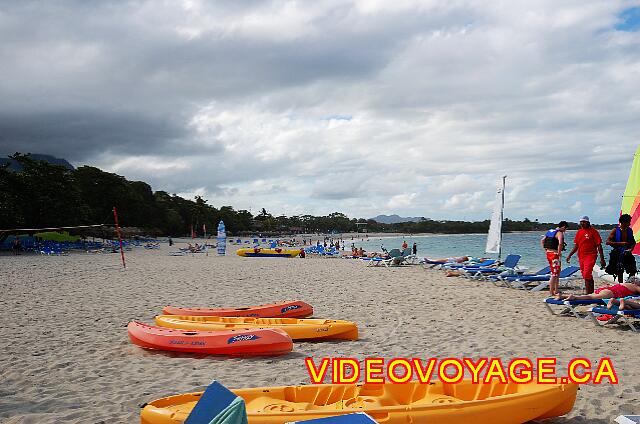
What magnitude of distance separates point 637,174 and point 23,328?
12.6 meters

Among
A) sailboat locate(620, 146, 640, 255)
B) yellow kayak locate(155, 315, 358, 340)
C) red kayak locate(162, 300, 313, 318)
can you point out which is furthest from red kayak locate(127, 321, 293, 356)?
sailboat locate(620, 146, 640, 255)

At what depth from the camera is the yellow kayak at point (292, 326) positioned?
7.18 m

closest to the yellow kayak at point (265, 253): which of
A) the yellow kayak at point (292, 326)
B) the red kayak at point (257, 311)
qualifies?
the red kayak at point (257, 311)

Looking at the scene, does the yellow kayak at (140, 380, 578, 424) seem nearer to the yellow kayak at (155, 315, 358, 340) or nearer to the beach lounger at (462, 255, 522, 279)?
the yellow kayak at (155, 315, 358, 340)

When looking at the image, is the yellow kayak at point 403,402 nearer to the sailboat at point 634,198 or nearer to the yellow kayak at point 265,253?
the sailboat at point 634,198

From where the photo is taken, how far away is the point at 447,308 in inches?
397

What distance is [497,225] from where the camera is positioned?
60.4ft

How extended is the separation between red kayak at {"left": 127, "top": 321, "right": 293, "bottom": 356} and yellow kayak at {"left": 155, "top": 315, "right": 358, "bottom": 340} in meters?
0.64

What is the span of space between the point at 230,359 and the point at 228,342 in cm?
22

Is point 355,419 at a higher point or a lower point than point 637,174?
lower

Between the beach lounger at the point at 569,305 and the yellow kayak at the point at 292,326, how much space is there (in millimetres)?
3609

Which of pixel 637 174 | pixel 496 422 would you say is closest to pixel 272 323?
pixel 496 422

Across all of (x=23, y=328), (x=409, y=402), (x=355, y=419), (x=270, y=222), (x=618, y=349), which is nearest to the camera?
(x=355, y=419)

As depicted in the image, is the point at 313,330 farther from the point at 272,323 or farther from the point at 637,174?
the point at 637,174
